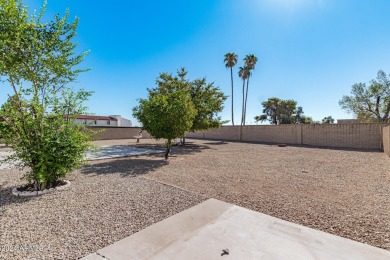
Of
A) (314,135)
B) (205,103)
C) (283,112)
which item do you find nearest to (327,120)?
(283,112)

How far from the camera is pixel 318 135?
16.3 metres

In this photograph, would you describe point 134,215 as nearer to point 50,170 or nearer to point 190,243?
point 190,243

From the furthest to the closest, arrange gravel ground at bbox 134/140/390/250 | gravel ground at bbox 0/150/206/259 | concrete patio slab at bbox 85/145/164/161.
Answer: concrete patio slab at bbox 85/145/164/161 → gravel ground at bbox 134/140/390/250 → gravel ground at bbox 0/150/206/259

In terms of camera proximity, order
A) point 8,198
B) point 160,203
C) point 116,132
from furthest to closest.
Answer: point 116,132
point 8,198
point 160,203

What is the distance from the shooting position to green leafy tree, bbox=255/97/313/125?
36000 millimetres

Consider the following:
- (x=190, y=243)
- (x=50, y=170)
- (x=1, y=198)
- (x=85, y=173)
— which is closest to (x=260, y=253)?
(x=190, y=243)

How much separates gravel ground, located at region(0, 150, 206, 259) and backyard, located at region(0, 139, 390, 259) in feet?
0.04

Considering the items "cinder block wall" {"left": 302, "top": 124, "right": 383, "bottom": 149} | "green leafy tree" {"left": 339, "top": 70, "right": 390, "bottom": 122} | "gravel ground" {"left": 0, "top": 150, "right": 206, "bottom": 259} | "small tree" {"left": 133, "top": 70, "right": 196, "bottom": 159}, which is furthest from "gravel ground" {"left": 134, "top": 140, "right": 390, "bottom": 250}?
"green leafy tree" {"left": 339, "top": 70, "right": 390, "bottom": 122}

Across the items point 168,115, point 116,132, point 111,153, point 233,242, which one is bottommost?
point 233,242

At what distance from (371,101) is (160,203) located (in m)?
26.3

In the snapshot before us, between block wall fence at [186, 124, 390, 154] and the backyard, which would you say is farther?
block wall fence at [186, 124, 390, 154]

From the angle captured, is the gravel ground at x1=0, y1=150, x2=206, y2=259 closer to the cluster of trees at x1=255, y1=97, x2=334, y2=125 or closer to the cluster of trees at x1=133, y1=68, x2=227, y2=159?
the cluster of trees at x1=133, y1=68, x2=227, y2=159

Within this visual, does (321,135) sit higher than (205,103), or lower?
lower

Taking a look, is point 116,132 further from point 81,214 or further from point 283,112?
point 283,112
